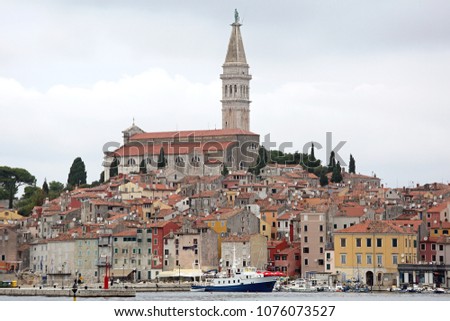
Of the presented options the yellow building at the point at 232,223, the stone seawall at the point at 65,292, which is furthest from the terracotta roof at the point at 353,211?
the stone seawall at the point at 65,292

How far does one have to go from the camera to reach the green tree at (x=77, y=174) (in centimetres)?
11950

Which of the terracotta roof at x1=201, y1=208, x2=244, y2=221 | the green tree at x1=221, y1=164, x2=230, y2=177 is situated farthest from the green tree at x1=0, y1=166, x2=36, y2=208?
the terracotta roof at x1=201, y1=208, x2=244, y2=221

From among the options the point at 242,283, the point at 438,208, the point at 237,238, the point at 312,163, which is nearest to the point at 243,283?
the point at 242,283

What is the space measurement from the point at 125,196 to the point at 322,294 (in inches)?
1254

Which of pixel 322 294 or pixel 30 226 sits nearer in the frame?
pixel 322 294

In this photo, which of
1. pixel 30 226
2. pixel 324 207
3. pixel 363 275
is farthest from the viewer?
pixel 30 226

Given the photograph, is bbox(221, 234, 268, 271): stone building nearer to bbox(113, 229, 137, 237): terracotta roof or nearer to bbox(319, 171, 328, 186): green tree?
bbox(113, 229, 137, 237): terracotta roof

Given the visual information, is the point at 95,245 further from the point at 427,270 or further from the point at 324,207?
the point at 427,270

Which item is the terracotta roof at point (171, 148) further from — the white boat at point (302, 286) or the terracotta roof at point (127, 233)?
the white boat at point (302, 286)

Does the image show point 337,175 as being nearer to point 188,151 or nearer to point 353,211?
point 188,151

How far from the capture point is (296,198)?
98812 mm

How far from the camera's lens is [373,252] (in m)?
79.2

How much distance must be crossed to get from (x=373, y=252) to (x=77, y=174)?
→ 43.9 m
